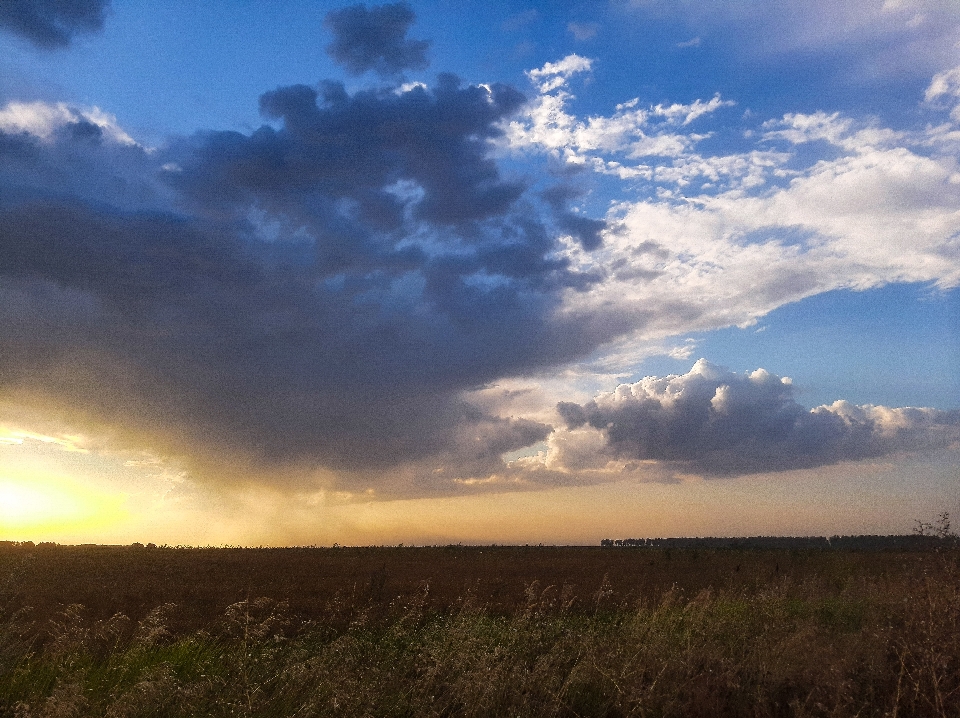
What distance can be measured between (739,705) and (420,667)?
3.68 m

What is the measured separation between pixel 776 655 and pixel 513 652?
11.0 ft

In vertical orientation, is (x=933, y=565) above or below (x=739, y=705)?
above

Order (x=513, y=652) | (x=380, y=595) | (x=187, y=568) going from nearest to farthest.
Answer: (x=513, y=652), (x=380, y=595), (x=187, y=568)

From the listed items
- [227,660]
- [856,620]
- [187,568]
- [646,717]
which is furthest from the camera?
[187,568]

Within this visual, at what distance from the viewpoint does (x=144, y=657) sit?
9.34m

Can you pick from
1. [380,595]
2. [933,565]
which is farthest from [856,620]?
[380,595]

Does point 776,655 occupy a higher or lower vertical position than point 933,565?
lower

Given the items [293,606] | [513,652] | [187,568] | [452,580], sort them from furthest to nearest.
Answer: [187,568]
[452,580]
[293,606]
[513,652]

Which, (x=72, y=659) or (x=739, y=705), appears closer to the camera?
(x=739, y=705)

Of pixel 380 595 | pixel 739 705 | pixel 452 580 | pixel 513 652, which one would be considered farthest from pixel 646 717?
pixel 452 580

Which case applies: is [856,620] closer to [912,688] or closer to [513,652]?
[912,688]

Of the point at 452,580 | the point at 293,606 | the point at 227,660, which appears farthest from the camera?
the point at 452,580

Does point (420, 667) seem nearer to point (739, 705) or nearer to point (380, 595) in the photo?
point (739, 705)

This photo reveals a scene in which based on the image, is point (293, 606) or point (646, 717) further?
point (293, 606)
